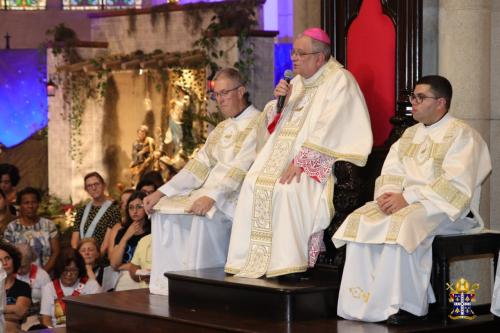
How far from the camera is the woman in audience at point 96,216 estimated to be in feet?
31.5

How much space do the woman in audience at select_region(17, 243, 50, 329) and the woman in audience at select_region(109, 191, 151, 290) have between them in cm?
56

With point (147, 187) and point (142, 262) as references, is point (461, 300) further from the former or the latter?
point (147, 187)

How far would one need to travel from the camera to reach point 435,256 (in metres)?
6.45

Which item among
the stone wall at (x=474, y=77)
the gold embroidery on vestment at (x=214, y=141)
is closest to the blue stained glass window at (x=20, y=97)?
the gold embroidery on vestment at (x=214, y=141)

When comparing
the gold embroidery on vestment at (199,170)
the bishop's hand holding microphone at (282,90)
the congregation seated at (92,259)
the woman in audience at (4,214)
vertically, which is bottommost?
the congregation seated at (92,259)

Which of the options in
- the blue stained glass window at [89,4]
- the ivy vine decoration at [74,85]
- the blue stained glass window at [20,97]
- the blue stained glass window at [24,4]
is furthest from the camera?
the blue stained glass window at [24,4]

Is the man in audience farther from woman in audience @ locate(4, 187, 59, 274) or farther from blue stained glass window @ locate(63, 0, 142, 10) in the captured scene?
blue stained glass window @ locate(63, 0, 142, 10)

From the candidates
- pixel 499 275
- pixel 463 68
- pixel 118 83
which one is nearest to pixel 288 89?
pixel 463 68

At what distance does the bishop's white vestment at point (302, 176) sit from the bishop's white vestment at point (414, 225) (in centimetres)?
33

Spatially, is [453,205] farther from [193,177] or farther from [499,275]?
[193,177]

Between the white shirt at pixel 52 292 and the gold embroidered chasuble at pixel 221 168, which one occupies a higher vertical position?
the gold embroidered chasuble at pixel 221 168

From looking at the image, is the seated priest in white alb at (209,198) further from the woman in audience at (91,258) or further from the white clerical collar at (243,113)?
the woman in audience at (91,258)

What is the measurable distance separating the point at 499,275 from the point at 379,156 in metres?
1.38

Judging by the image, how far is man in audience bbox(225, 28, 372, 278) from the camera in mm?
6840
